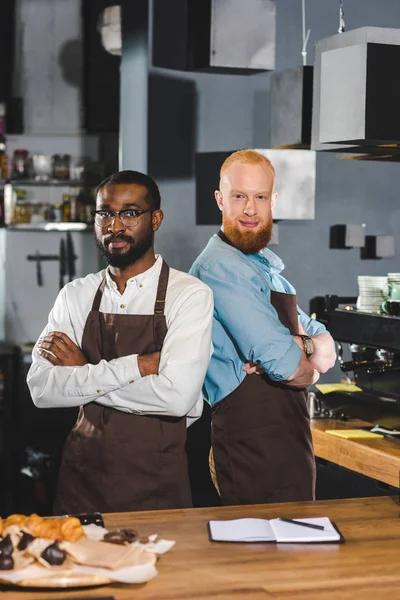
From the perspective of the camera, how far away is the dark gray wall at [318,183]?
4527mm

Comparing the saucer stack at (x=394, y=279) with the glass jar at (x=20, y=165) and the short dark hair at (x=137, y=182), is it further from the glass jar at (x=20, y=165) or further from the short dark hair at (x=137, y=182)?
the glass jar at (x=20, y=165)

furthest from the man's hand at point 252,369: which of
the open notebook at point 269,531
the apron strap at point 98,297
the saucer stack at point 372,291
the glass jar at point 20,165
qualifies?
the glass jar at point 20,165

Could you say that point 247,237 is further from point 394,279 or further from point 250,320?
point 394,279

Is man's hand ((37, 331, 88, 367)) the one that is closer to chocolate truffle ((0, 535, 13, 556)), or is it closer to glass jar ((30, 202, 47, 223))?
chocolate truffle ((0, 535, 13, 556))

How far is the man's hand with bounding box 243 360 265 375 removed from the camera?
10.6 feet

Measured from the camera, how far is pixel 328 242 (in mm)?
4934

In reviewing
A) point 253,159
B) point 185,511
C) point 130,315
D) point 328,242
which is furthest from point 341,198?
point 185,511

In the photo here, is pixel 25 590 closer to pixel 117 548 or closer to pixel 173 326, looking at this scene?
pixel 117 548

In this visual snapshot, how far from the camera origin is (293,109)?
147 inches

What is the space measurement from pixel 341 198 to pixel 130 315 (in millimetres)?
2215

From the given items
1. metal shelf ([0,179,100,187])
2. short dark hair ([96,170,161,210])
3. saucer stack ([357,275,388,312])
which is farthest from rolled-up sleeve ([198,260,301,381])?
metal shelf ([0,179,100,187])

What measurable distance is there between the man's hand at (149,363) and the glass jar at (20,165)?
4.62m

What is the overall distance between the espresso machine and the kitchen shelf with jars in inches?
135

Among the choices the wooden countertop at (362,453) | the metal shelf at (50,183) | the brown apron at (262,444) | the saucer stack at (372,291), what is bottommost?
the wooden countertop at (362,453)
